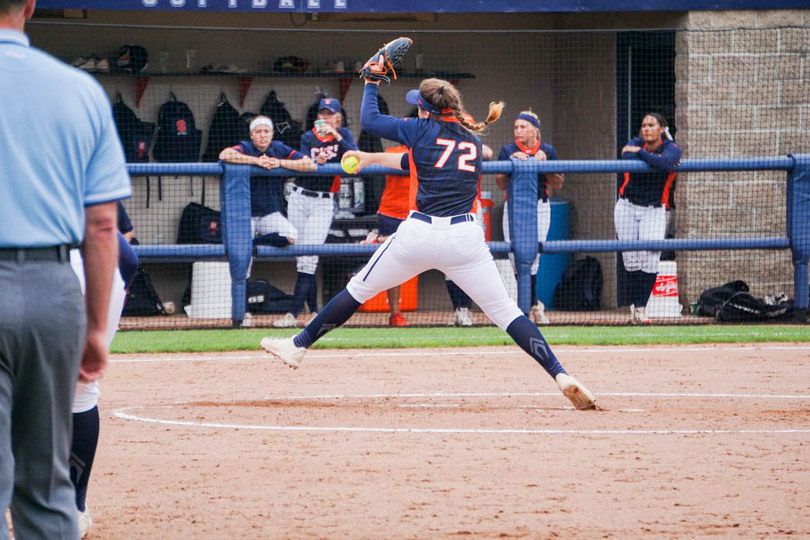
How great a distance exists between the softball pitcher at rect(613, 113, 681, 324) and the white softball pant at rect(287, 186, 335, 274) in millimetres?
2884

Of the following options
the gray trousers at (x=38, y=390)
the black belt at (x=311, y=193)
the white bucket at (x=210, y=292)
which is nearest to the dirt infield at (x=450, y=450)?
the gray trousers at (x=38, y=390)

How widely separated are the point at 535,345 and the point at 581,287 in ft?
21.4

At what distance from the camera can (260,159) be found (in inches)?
417

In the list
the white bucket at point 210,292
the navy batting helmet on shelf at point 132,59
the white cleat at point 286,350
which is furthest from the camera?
the navy batting helmet on shelf at point 132,59

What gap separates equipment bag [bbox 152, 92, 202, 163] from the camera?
12.9 metres

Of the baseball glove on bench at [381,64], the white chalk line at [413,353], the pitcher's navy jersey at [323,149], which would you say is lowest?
the white chalk line at [413,353]

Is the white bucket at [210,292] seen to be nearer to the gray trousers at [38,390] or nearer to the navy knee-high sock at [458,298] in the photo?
the navy knee-high sock at [458,298]

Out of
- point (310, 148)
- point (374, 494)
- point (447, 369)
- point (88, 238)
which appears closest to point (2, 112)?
point (88, 238)

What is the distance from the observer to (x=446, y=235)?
21.0 feet

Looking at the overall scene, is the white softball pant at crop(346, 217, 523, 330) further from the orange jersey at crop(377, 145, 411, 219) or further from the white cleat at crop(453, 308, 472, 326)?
the white cleat at crop(453, 308, 472, 326)

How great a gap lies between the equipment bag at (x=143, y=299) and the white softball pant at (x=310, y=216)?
2.03 metres

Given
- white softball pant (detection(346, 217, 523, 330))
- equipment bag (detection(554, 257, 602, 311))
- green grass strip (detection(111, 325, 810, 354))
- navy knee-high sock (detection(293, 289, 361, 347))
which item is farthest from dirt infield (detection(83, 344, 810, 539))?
equipment bag (detection(554, 257, 602, 311))

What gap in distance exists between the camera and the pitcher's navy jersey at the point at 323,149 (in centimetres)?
1088

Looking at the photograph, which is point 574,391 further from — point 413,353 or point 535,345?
point 413,353
